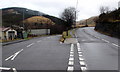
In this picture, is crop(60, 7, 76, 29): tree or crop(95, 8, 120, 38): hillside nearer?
crop(95, 8, 120, 38): hillside

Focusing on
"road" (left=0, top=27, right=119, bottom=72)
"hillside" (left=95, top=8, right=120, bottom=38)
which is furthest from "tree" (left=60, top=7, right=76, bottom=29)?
"road" (left=0, top=27, right=119, bottom=72)

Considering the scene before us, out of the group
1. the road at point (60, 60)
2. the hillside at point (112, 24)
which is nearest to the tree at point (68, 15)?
the hillside at point (112, 24)

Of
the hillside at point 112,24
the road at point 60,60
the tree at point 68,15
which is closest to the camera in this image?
the road at point 60,60

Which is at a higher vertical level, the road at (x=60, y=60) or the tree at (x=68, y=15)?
the tree at (x=68, y=15)

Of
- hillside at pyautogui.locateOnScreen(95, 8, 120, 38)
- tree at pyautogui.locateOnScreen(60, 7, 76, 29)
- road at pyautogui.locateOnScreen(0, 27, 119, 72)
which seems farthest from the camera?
tree at pyautogui.locateOnScreen(60, 7, 76, 29)

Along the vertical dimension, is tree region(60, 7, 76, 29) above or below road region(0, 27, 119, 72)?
above

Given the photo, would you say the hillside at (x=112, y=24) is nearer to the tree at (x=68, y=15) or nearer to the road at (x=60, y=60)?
the road at (x=60, y=60)

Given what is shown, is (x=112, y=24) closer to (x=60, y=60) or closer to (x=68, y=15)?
(x=60, y=60)

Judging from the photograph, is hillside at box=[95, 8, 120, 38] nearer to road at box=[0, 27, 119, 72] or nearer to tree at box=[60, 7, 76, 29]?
road at box=[0, 27, 119, 72]

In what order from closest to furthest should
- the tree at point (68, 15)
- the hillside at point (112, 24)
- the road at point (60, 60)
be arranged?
the road at point (60, 60) → the hillside at point (112, 24) → the tree at point (68, 15)

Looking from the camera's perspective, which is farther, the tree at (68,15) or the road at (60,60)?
the tree at (68,15)

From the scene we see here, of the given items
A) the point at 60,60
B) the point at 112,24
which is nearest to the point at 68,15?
the point at 112,24

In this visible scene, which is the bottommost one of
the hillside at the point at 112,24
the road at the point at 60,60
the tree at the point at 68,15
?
the road at the point at 60,60

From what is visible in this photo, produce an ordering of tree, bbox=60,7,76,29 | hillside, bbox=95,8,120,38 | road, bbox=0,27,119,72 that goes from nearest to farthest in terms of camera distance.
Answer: road, bbox=0,27,119,72 → hillside, bbox=95,8,120,38 → tree, bbox=60,7,76,29
